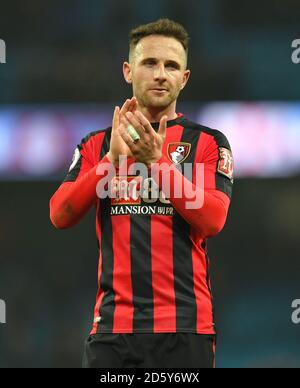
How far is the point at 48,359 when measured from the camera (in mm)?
6242

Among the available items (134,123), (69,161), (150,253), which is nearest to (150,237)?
(150,253)

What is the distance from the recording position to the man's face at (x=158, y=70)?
2.82 meters

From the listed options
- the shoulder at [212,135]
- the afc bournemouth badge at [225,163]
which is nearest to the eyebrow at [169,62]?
the shoulder at [212,135]

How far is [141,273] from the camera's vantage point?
2.62 meters

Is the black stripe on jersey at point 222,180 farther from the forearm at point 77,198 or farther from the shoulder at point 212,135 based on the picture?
the forearm at point 77,198

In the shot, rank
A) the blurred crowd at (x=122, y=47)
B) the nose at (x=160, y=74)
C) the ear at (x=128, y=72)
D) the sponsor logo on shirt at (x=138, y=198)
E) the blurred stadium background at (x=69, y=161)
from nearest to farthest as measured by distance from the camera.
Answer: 1. the sponsor logo on shirt at (x=138, y=198)
2. the nose at (x=160, y=74)
3. the ear at (x=128, y=72)
4. the blurred stadium background at (x=69, y=161)
5. the blurred crowd at (x=122, y=47)

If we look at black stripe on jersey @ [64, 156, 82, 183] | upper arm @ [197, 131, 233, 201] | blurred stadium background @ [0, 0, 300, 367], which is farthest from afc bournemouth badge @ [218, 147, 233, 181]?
blurred stadium background @ [0, 0, 300, 367]

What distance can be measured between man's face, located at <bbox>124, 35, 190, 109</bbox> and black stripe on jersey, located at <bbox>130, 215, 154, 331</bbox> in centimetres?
46

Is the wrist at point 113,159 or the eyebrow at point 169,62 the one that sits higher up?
the eyebrow at point 169,62

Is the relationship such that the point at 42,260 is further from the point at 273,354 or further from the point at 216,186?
the point at 216,186

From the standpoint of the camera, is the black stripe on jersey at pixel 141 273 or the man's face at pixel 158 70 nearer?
the black stripe on jersey at pixel 141 273

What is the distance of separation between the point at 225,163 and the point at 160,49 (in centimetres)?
48

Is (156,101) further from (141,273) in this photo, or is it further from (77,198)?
(141,273)

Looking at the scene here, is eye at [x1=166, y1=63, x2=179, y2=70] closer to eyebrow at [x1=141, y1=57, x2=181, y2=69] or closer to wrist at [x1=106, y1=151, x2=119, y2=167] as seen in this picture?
eyebrow at [x1=141, y1=57, x2=181, y2=69]
